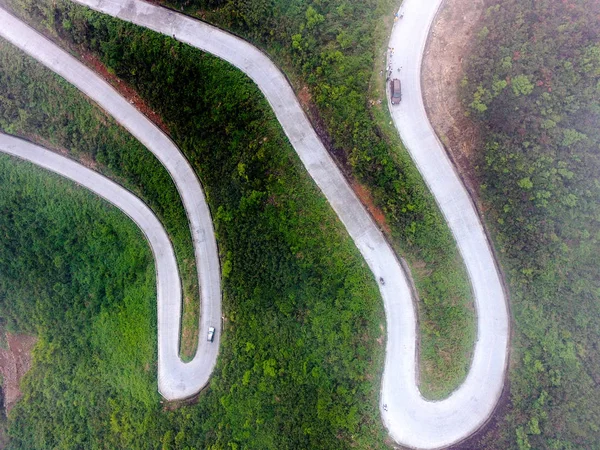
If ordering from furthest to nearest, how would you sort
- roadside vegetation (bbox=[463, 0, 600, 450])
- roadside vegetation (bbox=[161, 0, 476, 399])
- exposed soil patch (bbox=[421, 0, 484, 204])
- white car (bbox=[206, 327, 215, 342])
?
white car (bbox=[206, 327, 215, 342]), roadside vegetation (bbox=[161, 0, 476, 399]), exposed soil patch (bbox=[421, 0, 484, 204]), roadside vegetation (bbox=[463, 0, 600, 450])

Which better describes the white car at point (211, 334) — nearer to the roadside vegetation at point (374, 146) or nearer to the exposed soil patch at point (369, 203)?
the exposed soil patch at point (369, 203)

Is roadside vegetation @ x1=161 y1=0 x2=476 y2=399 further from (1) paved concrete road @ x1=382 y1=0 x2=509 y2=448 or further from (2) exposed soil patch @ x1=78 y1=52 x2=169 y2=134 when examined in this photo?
(2) exposed soil patch @ x1=78 y1=52 x2=169 y2=134

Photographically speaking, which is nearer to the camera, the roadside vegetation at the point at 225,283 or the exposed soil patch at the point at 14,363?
the roadside vegetation at the point at 225,283

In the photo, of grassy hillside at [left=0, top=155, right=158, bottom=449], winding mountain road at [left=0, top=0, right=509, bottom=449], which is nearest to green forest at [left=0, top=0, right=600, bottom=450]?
grassy hillside at [left=0, top=155, right=158, bottom=449]

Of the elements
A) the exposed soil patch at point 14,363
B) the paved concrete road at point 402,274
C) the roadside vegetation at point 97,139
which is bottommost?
the paved concrete road at point 402,274

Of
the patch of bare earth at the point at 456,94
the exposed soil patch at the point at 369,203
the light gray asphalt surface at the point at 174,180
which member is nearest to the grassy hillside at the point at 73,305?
the light gray asphalt surface at the point at 174,180

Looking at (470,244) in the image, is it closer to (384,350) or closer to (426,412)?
(384,350)
